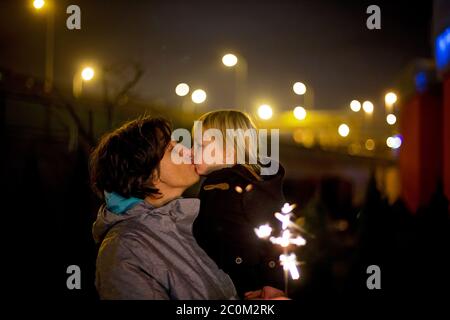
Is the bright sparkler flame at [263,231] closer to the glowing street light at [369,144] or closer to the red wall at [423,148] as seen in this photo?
the red wall at [423,148]

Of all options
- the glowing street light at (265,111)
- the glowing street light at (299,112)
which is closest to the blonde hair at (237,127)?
the glowing street light at (265,111)

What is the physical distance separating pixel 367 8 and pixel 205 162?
8.42ft

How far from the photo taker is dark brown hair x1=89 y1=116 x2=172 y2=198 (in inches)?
89.4

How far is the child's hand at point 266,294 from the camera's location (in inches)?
107

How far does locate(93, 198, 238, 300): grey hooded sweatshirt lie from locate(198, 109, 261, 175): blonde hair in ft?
3.49

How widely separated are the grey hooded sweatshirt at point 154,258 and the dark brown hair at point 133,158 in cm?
11

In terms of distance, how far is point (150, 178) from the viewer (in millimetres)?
2355

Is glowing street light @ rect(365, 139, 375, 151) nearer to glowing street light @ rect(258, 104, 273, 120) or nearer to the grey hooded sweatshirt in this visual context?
glowing street light @ rect(258, 104, 273, 120)

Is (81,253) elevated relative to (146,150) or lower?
lower

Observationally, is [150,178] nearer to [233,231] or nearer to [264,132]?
[233,231]

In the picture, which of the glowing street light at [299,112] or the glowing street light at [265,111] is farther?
the glowing street light at [299,112]

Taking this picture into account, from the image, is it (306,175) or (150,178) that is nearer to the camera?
(150,178)
